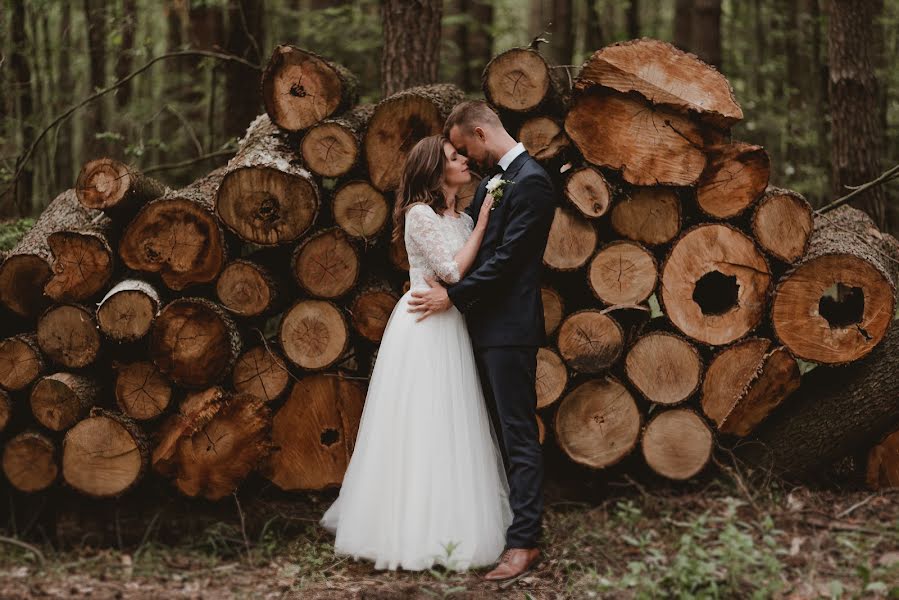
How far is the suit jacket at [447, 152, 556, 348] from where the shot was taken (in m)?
4.01

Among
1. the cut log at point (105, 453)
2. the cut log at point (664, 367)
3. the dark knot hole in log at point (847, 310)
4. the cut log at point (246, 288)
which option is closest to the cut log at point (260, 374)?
the cut log at point (246, 288)

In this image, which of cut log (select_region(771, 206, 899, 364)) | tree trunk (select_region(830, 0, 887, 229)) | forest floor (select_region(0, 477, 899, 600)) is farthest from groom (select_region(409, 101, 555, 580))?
tree trunk (select_region(830, 0, 887, 229))

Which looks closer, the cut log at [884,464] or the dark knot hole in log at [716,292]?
the cut log at [884,464]

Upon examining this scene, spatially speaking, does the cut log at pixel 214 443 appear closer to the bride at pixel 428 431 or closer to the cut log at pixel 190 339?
Answer: the cut log at pixel 190 339

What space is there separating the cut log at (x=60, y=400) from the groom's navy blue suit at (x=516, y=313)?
2.19 metres

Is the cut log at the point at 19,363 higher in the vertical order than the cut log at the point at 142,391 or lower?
higher

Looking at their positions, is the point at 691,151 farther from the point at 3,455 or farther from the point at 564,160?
the point at 3,455

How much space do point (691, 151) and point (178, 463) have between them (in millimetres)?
3297

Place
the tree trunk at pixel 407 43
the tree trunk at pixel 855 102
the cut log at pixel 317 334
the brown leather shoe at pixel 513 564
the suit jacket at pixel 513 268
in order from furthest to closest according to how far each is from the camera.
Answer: the tree trunk at pixel 855 102
the tree trunk at pixel 407 43
the cut log at pixel 317 334
the suit jacket at pixel 513 268
the brown leather shoe at pixel 513 564

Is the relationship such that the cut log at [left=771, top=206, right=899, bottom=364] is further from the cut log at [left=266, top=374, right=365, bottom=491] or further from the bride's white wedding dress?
the cut log at [left=266, top=374, right=365, bottom=491]

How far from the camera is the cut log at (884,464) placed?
4.61 meters

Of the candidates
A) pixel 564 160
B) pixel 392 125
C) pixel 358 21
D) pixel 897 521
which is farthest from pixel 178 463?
pixel 358 21

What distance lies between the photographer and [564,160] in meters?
4.70

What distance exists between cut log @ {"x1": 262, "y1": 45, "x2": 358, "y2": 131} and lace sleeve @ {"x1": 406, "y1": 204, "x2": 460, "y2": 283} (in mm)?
983
